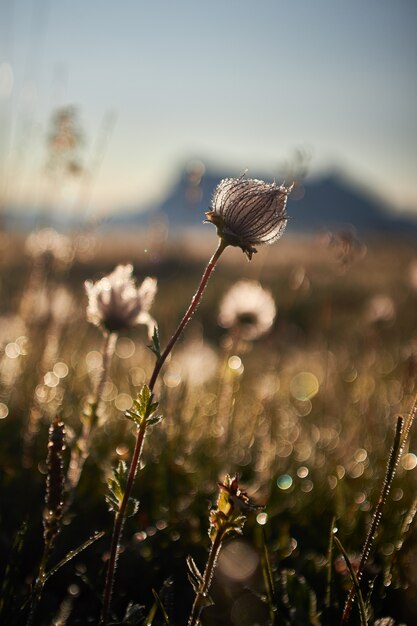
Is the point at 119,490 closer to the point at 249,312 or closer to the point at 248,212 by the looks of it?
the point at 248,212

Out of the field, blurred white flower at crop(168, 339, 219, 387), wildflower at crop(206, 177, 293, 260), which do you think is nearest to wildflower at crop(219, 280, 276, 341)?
the field

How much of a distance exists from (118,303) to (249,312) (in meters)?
1.55

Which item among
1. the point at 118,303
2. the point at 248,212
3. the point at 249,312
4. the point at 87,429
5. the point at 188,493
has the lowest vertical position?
the point at 188,493

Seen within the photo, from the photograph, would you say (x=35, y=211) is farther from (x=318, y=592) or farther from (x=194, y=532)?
(x=318, y=592)

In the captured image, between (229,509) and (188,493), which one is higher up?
(229,509)

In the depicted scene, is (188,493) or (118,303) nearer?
(118,303)

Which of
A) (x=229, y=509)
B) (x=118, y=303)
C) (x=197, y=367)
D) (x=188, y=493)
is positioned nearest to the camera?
(x=229, y=509)

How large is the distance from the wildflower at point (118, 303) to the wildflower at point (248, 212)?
0.44 metres

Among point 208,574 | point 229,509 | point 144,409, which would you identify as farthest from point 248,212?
point 208,574

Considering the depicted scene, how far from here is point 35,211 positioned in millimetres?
5020

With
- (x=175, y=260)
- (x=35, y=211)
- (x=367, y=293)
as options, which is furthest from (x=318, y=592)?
(x=175, y=260)

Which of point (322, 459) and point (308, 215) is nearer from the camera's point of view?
point (322, 459)

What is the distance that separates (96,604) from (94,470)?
0.68 m

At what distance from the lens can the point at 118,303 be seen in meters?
1.96
